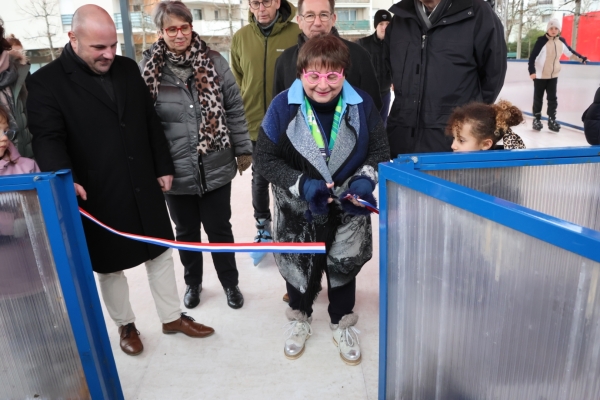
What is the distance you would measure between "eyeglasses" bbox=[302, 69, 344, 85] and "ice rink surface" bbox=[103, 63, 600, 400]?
118 centimetres

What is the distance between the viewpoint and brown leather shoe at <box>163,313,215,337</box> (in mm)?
2260

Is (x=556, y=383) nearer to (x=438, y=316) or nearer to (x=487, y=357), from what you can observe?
(x=487, y=357)

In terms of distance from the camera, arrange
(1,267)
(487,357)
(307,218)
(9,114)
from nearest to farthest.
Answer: (487,357) < (1,267) < (9,114) < (307,218)

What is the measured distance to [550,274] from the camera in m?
0.92

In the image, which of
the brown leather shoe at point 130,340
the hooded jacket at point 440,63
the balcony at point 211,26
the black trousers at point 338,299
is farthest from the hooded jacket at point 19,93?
the balcony at point 211,26

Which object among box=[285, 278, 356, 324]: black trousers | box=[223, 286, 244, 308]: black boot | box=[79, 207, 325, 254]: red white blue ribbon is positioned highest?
box=[79, 207, 325, 254]: red white blue ribbon

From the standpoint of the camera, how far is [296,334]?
7.04 feet

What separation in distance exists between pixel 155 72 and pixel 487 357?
5.71 ft

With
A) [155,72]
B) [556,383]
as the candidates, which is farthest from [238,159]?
[556,383]

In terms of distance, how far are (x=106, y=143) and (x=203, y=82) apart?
57 cm

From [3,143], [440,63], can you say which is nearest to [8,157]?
[3,143]

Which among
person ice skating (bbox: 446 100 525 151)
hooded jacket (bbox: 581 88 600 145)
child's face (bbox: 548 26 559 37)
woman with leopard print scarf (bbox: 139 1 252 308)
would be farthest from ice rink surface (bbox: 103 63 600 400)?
child's face (bbox: 548 26 559 37)

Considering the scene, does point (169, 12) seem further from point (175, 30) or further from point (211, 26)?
point (211, 26)

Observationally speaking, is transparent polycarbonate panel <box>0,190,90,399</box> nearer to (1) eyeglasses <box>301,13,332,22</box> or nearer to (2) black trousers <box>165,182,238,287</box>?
(2) black trousers <box>165,182,238,287</box>
